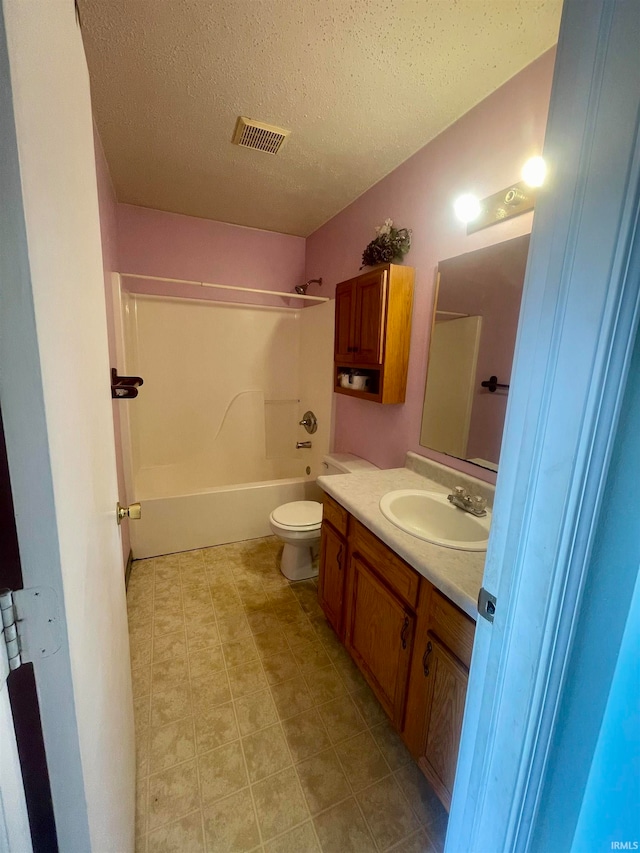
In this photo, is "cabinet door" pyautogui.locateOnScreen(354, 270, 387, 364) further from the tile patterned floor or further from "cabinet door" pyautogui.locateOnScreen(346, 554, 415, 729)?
the tile patterned floor

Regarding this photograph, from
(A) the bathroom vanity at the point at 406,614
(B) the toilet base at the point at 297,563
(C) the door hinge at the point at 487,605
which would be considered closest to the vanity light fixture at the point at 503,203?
(A) the bathroom vanity at the point at 406,614

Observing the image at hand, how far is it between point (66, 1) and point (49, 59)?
271mm

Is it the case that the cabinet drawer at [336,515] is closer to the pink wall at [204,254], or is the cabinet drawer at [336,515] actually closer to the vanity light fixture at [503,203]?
the vanity light fixture at [503,203]

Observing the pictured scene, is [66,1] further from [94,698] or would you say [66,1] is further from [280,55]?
[94,698]

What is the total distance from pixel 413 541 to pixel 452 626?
0.26m

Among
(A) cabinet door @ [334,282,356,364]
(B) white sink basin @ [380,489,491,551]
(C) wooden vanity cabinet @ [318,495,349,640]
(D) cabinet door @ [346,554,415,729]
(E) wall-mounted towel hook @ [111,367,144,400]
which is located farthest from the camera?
(A) cabinet door @ [334,282,356,364]

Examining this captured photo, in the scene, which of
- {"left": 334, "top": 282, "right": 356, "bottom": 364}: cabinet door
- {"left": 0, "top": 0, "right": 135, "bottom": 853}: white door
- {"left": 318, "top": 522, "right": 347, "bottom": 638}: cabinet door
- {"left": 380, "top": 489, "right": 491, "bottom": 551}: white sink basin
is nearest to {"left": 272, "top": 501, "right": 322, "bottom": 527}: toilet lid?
{"left": 318, "top": 522, "right": 347, "bottom": 638}: cabinet door

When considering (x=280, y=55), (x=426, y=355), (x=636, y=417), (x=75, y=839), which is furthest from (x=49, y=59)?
(x=426, y=355)

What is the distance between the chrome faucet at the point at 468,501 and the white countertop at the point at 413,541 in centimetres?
13

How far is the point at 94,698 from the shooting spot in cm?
58

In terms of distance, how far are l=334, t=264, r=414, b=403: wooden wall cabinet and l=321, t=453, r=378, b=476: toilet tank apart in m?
0.48

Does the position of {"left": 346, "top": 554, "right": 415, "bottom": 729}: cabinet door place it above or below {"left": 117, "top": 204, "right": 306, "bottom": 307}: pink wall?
below

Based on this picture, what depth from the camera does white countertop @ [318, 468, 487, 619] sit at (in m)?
0.94

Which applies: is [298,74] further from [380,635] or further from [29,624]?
[380,635]
